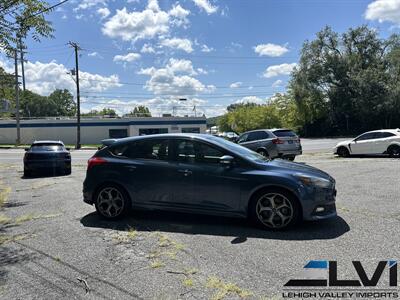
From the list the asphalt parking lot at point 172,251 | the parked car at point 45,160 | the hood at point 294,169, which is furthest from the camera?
the parked car at point 45,160

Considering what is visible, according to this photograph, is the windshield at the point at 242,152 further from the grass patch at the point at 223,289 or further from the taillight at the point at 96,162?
the grass patch at the point at 223,289

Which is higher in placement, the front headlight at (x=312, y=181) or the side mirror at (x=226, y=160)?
the side mirror at (x=226, y=160)

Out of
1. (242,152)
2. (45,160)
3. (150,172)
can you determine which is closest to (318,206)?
(242,152)

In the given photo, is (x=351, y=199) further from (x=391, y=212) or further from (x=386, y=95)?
(x=386, y=95)

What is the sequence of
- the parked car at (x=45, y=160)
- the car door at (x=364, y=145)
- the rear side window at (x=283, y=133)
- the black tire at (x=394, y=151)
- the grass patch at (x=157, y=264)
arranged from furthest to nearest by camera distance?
the car door at (x=364, y=145) → the black tire at (x=394, y=151) → the rear side window at (x=283, y=133) → the parked car at (x=45, y=160) → the grass patch at (x=157, y=264)

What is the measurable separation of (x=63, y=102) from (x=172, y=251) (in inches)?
5388

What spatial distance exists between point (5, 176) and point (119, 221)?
11225mm

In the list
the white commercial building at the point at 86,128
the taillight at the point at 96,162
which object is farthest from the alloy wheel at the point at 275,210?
the white commercial building at the point at 86,128

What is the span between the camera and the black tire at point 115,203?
7.06 meters

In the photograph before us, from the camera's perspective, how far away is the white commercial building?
59.5 metres

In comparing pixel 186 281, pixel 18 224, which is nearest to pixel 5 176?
pixel 18 224

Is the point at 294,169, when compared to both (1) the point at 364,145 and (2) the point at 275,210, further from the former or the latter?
(1) the point at 364,145

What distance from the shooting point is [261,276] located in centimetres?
434

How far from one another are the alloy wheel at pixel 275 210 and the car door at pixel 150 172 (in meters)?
1.60
